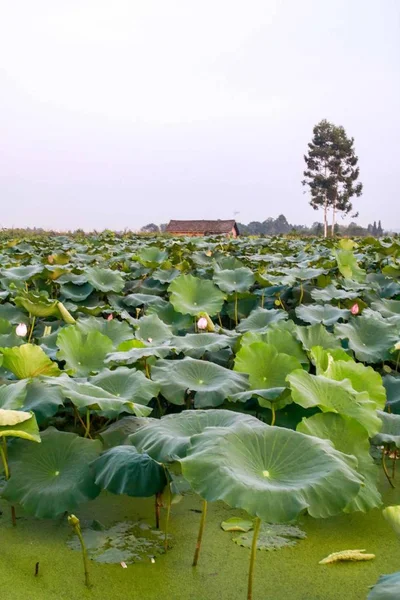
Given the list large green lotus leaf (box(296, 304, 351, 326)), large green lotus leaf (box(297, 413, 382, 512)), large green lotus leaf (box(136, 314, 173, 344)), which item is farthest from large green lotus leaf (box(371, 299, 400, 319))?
large green lotus leaf (box(297, 413, 382, 512))

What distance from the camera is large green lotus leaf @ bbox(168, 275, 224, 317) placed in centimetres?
323

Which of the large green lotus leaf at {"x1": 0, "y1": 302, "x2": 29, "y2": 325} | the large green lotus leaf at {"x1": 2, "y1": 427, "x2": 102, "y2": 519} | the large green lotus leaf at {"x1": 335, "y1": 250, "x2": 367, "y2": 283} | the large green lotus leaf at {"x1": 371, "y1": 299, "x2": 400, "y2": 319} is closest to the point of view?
the large green lotus leaf at {"x1": 2, "y1": 427, "x2": 102, "y2": 519}

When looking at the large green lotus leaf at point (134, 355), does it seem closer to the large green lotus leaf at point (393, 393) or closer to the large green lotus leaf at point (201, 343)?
the large green lotus leaf at point (201, 343)

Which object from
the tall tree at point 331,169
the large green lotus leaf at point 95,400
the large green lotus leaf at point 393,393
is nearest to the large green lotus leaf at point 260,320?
the large green lotus leaf at point 393,393

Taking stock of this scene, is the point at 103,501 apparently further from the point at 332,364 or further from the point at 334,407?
the point at 332,364

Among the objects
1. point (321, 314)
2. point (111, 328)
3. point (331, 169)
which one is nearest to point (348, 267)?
point (321, 314)

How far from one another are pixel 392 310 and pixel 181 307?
1.27 metres

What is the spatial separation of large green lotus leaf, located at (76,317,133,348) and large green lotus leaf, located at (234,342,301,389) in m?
0.81

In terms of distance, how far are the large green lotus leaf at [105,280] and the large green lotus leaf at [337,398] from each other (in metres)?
2.40

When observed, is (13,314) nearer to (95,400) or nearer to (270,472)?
(95,400)

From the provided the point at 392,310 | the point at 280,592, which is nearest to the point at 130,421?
the point at 280,592

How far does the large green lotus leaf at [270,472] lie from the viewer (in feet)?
3.22

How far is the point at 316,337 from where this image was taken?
8.03 ft

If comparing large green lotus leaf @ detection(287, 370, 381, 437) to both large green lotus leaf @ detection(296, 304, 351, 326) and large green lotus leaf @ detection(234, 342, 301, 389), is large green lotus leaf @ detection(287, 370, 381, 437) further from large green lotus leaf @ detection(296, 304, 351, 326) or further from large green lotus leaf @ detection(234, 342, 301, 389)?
large green lotus leaf @ detection(296, 304, 351, 326)
